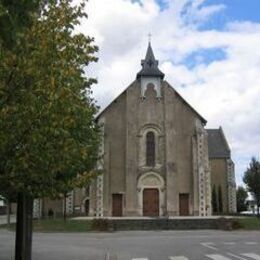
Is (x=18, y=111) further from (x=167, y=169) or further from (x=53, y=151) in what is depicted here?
(x=167, y=169)

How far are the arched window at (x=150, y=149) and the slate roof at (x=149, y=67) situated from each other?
6.05 meters

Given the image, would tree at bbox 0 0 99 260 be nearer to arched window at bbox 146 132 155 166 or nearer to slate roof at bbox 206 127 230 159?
arched window at bbox 146 132 155 166

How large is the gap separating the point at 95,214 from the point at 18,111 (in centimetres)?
4929

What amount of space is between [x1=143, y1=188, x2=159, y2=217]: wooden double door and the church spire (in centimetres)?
1154

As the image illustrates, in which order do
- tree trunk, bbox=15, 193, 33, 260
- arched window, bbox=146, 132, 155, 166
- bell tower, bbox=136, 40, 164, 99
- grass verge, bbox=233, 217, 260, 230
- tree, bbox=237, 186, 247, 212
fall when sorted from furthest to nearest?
tree, bbox=237, 186, 247, 212 → bell tower, bbox=136, 40, 164, 99 → arched window, bbox=146, 132, 155, 166 → grass verge, bbox=233, 217, 260, 230 → tree trunk, bbox=15, 193, 33, 260

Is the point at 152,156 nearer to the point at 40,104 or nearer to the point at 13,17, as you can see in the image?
the point at 40,104

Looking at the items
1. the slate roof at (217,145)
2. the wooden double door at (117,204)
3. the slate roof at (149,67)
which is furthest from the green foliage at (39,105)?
the slate roof at (217,145)

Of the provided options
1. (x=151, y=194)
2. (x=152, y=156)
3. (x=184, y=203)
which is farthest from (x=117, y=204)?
(x=184, y=203)

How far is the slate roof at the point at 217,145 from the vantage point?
85750mm

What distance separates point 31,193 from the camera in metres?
14.6

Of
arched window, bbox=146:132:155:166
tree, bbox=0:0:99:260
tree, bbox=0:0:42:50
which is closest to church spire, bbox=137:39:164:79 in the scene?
arched window, bbox=146:132:155:166

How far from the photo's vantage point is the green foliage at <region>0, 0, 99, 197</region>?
12.4 meters

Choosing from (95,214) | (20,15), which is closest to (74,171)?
(20,15)

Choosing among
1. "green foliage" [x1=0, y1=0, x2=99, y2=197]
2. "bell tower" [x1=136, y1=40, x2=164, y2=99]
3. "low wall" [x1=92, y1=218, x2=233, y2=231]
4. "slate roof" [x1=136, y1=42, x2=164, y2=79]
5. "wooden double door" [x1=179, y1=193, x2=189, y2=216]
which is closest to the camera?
"green foliage" [x1=0, y1=0, x2=99, y2=197]
